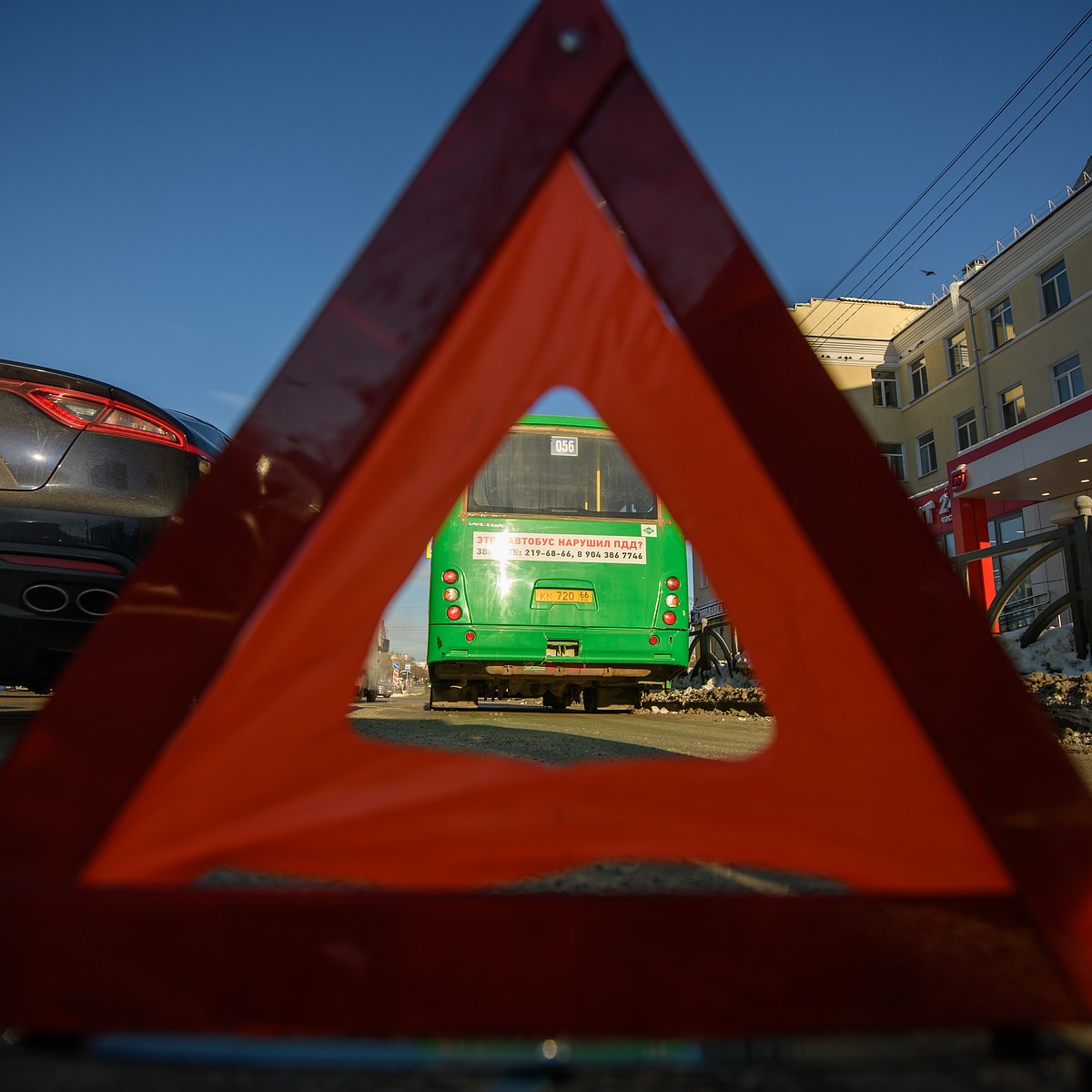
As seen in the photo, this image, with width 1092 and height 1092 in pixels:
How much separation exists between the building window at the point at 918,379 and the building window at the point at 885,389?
2.38ft

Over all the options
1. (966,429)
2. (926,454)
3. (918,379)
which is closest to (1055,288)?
(966,429)

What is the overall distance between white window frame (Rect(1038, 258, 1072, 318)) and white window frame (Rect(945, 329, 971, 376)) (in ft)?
12.6

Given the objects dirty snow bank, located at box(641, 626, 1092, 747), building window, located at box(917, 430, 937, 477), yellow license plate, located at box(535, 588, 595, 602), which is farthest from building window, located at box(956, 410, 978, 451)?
yellow license plate, located at box(535, 588, 595, 602)

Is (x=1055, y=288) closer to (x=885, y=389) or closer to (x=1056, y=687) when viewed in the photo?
(x=885, y=389)

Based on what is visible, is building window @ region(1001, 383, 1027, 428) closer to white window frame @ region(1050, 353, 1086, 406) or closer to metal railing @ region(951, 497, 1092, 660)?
white window frame @ region(1050, 353, 1086, 406)

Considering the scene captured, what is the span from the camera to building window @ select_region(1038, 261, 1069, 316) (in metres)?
21.3

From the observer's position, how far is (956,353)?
26.7m

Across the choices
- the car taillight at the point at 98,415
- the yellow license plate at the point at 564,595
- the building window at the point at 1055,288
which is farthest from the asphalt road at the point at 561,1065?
the building window at the point at 1055,288

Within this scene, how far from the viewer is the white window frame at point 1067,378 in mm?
20881

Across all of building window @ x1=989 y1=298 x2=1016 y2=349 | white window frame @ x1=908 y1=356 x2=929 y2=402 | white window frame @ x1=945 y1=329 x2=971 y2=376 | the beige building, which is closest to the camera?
the beige building

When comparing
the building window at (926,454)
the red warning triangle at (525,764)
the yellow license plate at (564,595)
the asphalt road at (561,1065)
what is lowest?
the asphalt road at (561,1065)

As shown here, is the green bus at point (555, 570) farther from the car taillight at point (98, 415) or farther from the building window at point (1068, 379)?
the building window at point (1068, 379)

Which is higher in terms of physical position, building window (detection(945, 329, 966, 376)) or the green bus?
building window (detection(945, 329, 966, 376))

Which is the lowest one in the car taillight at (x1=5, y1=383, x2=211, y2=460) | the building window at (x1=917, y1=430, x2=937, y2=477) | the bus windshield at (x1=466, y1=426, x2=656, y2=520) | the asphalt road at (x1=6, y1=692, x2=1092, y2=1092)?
the asphalt road at (x1=6, y1=692, x2=1092, y2=1092)
